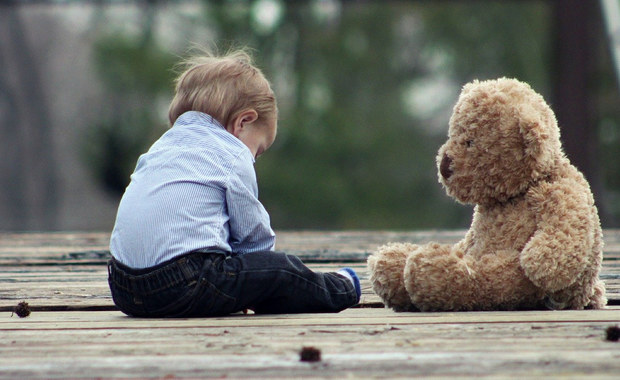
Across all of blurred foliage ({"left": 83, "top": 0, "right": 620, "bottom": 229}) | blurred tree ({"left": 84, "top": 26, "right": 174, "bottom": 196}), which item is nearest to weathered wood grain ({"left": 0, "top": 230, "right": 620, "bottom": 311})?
blurred foliage ({"left": 83, "top": 0, "right": 620, "bottom": 229})

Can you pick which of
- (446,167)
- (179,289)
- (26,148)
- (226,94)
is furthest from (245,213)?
(26,148)

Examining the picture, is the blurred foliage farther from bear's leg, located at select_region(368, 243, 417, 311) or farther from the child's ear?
bear's leg, located at select_region(368, 243, 417, 311)

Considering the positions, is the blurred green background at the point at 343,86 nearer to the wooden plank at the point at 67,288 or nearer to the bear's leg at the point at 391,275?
the wooden plank at the point at 67,288

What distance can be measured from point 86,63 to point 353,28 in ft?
17.0

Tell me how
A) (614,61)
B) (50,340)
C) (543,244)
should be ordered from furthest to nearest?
(614,61)
(543,244)
(50,340)

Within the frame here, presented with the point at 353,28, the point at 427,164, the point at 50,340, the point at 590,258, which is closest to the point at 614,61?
the point at 590,258

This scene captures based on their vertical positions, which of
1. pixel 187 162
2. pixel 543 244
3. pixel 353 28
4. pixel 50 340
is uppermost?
pixel 353 28

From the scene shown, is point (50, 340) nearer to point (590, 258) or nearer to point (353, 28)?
point (590, 258)

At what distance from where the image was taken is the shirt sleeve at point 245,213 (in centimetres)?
207

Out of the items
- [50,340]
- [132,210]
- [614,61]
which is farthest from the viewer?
[614,61]

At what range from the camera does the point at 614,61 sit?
4336 mm

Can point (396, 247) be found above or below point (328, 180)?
above

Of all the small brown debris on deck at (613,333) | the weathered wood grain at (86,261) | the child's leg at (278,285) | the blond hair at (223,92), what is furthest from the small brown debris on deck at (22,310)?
the small brown debris on deck at (613,333)

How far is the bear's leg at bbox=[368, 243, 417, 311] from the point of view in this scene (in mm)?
1987
